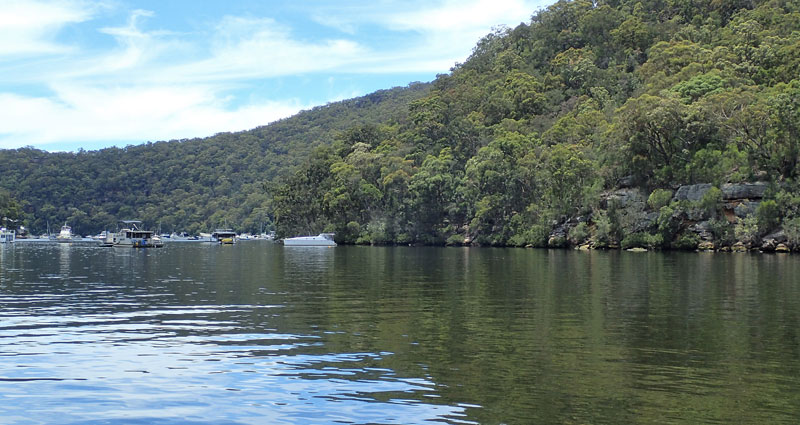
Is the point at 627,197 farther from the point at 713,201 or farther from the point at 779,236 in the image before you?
the point at 779,236

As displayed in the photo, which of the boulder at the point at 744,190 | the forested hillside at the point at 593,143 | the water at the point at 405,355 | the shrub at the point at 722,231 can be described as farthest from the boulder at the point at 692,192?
the water at the point at 405,355

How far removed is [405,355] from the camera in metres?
19.9

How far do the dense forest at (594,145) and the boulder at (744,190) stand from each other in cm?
21

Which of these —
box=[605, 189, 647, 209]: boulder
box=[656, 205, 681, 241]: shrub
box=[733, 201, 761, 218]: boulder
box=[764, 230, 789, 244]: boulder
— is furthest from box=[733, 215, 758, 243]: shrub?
box=[605, 189, 647, 209]: boulder

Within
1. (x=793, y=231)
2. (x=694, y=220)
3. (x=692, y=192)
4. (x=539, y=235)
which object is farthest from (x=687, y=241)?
(x=539, y=235)

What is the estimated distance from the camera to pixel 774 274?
154 ft

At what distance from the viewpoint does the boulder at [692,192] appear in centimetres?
8900

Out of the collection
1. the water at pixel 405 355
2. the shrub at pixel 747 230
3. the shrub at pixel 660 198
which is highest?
the shrub at pixel 660 198

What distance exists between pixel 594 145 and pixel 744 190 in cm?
2976

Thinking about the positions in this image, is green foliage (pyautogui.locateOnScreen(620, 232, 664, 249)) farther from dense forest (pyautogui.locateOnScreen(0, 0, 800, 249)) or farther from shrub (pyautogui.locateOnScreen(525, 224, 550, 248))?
shrub (pyautogui.locateOnScreen(525, 224, 550, 248))

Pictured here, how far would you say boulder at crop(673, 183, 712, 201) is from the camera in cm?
8900

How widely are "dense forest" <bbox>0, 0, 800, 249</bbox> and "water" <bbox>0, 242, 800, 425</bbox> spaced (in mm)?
52125

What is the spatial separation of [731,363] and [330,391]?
32.6 feet

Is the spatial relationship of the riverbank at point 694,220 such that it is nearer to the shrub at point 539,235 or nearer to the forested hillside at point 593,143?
the forested hillside at point 593,143
